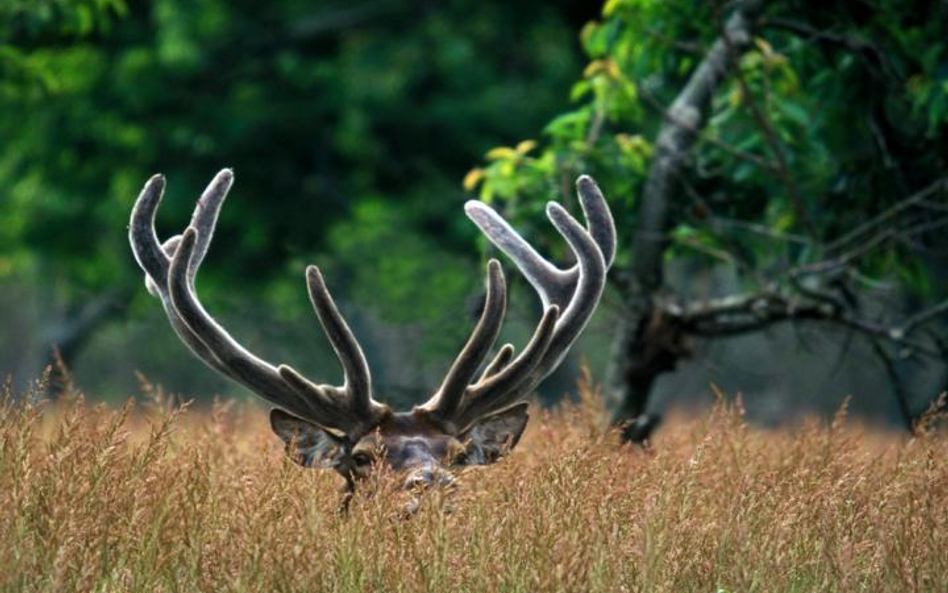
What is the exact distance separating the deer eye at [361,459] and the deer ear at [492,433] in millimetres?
400

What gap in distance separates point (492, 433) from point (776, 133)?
154 inches

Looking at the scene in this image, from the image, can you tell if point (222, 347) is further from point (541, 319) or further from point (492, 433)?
point (541, 319)

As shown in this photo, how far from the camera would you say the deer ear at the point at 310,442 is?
21.4 feet

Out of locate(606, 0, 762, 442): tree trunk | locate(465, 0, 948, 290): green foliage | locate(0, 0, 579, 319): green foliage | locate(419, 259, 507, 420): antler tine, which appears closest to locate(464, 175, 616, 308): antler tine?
locate(419, 259, 507, 420): antler tine

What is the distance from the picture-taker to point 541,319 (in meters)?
6.78

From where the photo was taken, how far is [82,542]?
→ 520 centimetres

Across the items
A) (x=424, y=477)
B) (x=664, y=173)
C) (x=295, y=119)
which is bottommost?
(x=295, y=119)

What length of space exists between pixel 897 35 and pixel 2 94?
524 inches

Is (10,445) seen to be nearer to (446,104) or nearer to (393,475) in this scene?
(393,475)

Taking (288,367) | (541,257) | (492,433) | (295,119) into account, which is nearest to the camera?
(288,367)

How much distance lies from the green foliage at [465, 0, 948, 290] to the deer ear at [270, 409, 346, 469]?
3.85m

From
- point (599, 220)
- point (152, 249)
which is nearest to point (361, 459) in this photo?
point (152, 249)

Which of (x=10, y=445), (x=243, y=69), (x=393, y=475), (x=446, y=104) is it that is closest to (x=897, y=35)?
(x=393, y=475)

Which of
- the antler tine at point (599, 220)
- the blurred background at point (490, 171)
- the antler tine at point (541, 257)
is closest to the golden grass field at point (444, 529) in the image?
the antler tine at point (541, 257)
